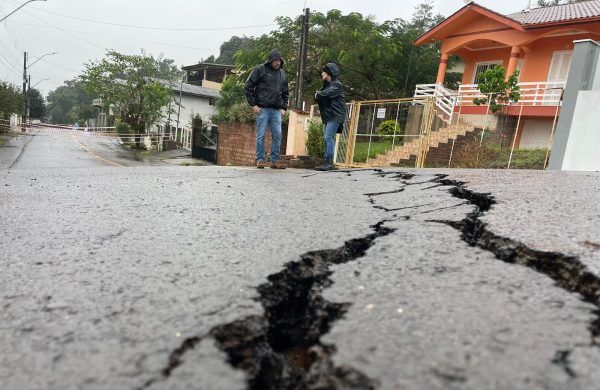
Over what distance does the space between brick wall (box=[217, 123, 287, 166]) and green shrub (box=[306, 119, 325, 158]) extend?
3.18m

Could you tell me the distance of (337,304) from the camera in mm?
1286

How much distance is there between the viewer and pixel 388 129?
10.5 meters

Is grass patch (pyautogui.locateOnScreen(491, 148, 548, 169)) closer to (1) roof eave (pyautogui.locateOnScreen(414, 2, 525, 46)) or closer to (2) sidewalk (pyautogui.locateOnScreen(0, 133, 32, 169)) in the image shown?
(1) roof eave (pyautogui.locateOnScreen(414, 2, 525, 46))

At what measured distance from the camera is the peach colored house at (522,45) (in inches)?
538

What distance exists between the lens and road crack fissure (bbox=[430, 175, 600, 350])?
132 cm

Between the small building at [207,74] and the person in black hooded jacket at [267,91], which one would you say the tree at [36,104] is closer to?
the small building at [207,74]

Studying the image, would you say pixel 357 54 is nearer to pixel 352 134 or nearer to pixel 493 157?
→ pixel 352 134

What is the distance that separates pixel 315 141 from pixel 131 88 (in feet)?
87.3

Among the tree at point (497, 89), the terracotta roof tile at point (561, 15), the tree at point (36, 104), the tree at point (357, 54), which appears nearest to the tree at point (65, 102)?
the tree at point (36, 104)

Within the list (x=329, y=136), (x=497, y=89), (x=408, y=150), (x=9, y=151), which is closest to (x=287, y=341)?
(x=329, y=136)

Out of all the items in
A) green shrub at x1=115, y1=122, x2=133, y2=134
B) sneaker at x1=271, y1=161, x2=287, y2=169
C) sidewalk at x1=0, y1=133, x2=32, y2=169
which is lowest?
sidewalk at x1=0, y1=133, x2=32, y2=169

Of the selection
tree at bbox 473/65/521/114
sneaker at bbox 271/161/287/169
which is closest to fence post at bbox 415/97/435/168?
tree at bbox 473/65/521/114

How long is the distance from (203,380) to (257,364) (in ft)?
0.45

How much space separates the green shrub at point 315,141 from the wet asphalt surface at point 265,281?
8.01 m
